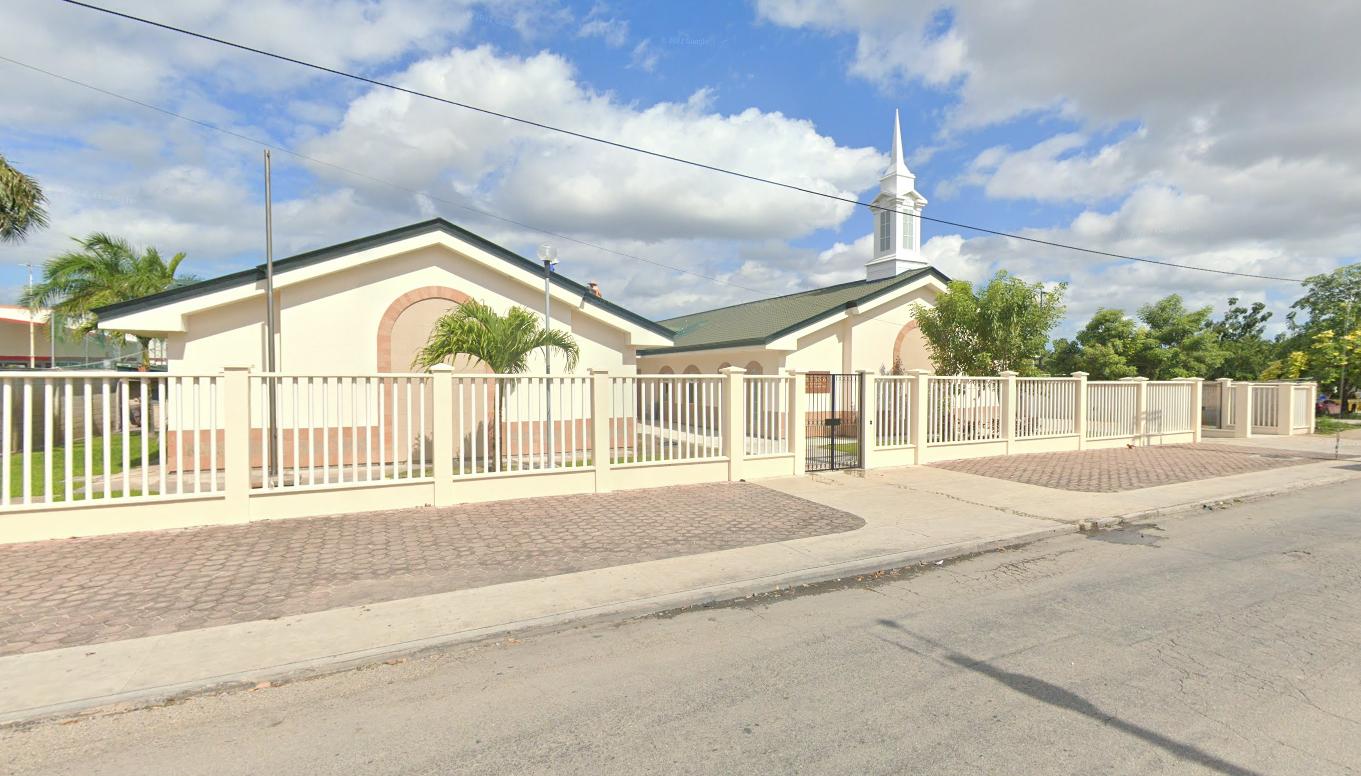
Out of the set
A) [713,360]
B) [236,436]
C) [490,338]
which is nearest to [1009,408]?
[713,360]

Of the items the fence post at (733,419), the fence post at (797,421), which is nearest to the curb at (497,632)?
the fence post at (733,419)

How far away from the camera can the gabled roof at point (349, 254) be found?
11484 millimetres

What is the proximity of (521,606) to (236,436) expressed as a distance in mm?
5033

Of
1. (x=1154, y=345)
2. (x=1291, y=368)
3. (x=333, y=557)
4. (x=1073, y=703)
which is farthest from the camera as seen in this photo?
(x=1154, y=345)

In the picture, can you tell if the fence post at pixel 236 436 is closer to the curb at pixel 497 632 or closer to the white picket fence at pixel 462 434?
the white picket fence at pixel 462 434

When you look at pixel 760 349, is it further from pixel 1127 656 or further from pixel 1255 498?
pixel 1127 656

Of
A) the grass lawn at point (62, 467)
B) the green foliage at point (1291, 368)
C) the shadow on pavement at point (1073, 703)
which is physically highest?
the green foliage at point (1291, 368)

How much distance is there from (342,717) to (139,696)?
1.29m

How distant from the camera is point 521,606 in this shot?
5.33 meters

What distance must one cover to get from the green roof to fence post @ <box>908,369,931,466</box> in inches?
240

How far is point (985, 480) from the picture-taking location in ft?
38.7

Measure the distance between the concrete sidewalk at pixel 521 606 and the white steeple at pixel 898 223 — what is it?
16573mm

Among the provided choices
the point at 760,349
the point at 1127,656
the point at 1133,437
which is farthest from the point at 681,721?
the point at 1133,437

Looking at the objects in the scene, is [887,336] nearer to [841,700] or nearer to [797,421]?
[797,421]
